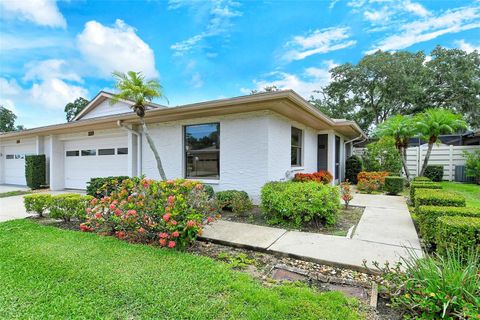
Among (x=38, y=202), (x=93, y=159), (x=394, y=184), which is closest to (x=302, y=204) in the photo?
(x=394, y=184)

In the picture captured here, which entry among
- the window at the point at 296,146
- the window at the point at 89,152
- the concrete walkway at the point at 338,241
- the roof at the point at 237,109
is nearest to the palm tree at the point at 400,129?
the roof at the point at 237,109

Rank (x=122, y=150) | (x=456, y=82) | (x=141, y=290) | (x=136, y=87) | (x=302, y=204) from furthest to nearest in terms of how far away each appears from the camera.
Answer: (x=456, y=82)
(x=122, y=150)
(x=136, y=87)
(x=302, y=204)
(x=141, y=290)

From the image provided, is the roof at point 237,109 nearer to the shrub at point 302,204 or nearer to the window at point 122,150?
the window at point 122,150

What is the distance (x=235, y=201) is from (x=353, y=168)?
972 cm

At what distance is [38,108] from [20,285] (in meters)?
16.2

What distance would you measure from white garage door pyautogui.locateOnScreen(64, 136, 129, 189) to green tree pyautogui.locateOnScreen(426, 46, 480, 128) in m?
25.4

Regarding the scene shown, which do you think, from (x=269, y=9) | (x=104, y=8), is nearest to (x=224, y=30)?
(x=269, y=9)

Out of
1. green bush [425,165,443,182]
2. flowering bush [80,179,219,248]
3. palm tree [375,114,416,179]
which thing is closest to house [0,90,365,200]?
palm tree [375,114,416,179]

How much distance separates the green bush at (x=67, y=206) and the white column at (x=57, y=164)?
24.7 ft

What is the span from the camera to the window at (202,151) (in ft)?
25.4

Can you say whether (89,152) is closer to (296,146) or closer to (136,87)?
(136,87)

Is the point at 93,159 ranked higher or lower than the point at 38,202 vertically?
higher

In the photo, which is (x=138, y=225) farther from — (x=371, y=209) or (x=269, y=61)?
(x=269, y=61)

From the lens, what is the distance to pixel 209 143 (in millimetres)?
7812
